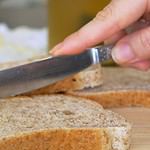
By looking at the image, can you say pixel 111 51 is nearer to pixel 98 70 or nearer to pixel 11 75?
pixel 98 70

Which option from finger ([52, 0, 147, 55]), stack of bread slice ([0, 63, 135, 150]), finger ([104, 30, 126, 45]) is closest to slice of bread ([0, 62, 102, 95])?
stack of bread slice ([0, 63, 135, 150])

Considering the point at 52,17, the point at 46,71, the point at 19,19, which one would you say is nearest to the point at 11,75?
the point at 46,71

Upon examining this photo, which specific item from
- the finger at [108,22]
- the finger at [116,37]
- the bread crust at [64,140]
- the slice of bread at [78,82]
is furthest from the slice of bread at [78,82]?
the bread crust at [64,140]

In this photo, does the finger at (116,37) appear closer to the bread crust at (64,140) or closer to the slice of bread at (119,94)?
the slice of bread at (119,94)

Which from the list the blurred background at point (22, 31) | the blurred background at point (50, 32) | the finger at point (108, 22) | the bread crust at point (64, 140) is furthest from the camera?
the blurred background at point (22, 31)

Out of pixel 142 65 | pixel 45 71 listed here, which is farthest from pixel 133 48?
pixel 45 71

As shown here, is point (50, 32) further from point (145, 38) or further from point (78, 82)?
point (145, 38)
